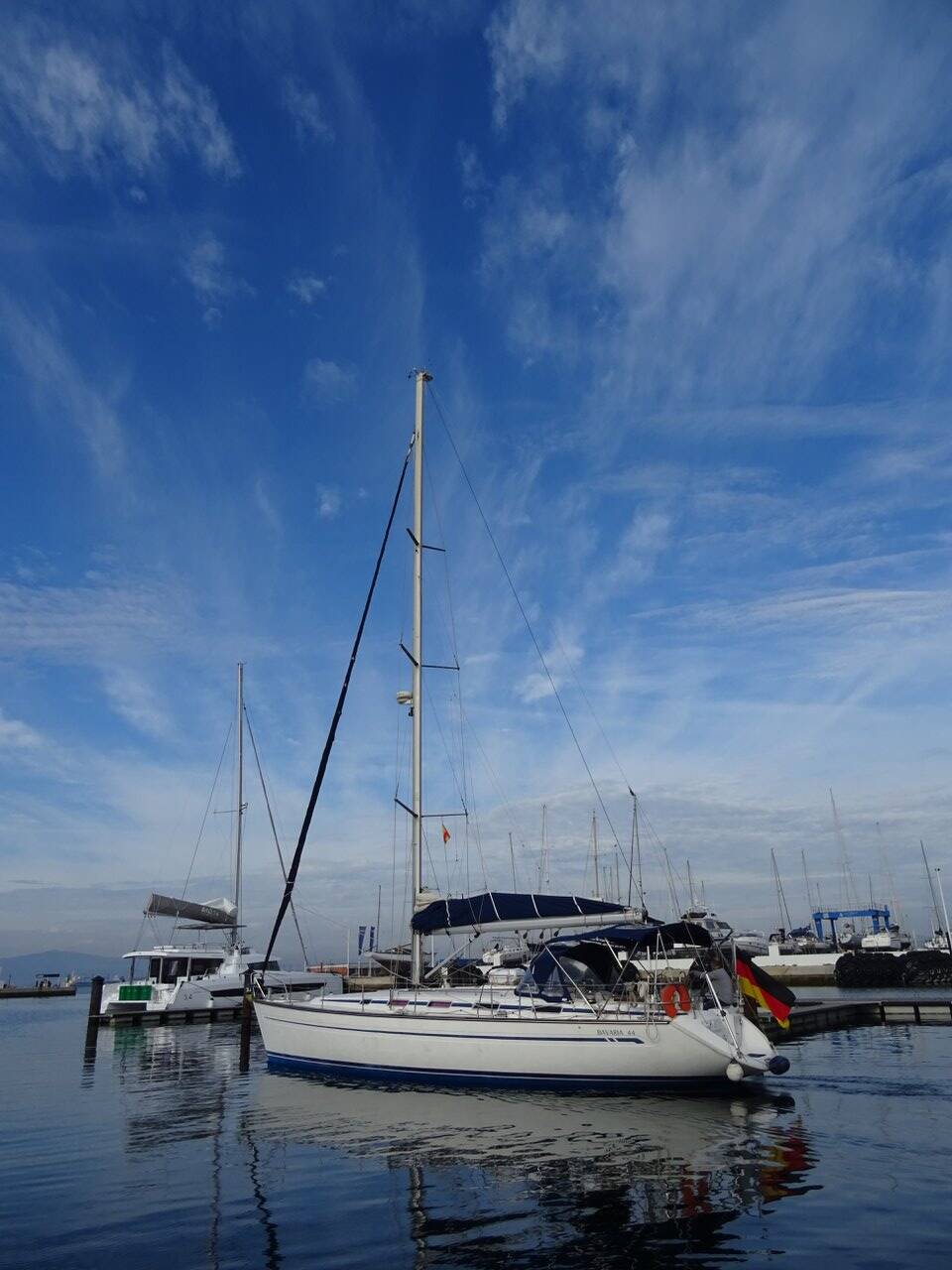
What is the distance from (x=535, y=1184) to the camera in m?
12.0

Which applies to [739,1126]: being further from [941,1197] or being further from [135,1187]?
[135,1187]

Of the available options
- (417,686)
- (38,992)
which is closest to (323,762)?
(417,686)

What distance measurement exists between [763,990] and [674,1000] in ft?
9.16

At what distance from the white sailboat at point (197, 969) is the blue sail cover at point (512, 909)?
23.1 meters

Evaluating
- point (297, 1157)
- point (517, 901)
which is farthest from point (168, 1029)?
point (297, 1157)

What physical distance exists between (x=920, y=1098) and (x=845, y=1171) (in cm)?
654

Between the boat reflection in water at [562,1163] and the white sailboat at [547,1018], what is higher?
the white sailboat at [547,1018]

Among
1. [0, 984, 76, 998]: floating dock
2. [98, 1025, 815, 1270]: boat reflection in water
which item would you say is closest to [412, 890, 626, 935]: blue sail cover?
[98, 1025, 815, 1270]: boat reflection in water

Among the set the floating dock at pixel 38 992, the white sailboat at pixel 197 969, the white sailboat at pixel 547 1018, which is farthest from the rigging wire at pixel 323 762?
the floating dock at pixel 38 992

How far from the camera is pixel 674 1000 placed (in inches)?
720

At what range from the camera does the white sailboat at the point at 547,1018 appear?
58.7 feet

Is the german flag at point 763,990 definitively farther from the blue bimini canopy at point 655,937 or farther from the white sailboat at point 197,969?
the white sailboat at point 197,969

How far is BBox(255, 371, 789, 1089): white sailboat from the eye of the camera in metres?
17.9

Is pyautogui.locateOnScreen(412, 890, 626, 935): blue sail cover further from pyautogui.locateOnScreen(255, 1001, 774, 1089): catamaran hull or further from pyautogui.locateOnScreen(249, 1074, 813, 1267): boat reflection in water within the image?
pyautogui.locateOnScreen(249, 1074, 813, 1267): boat reflection in water
